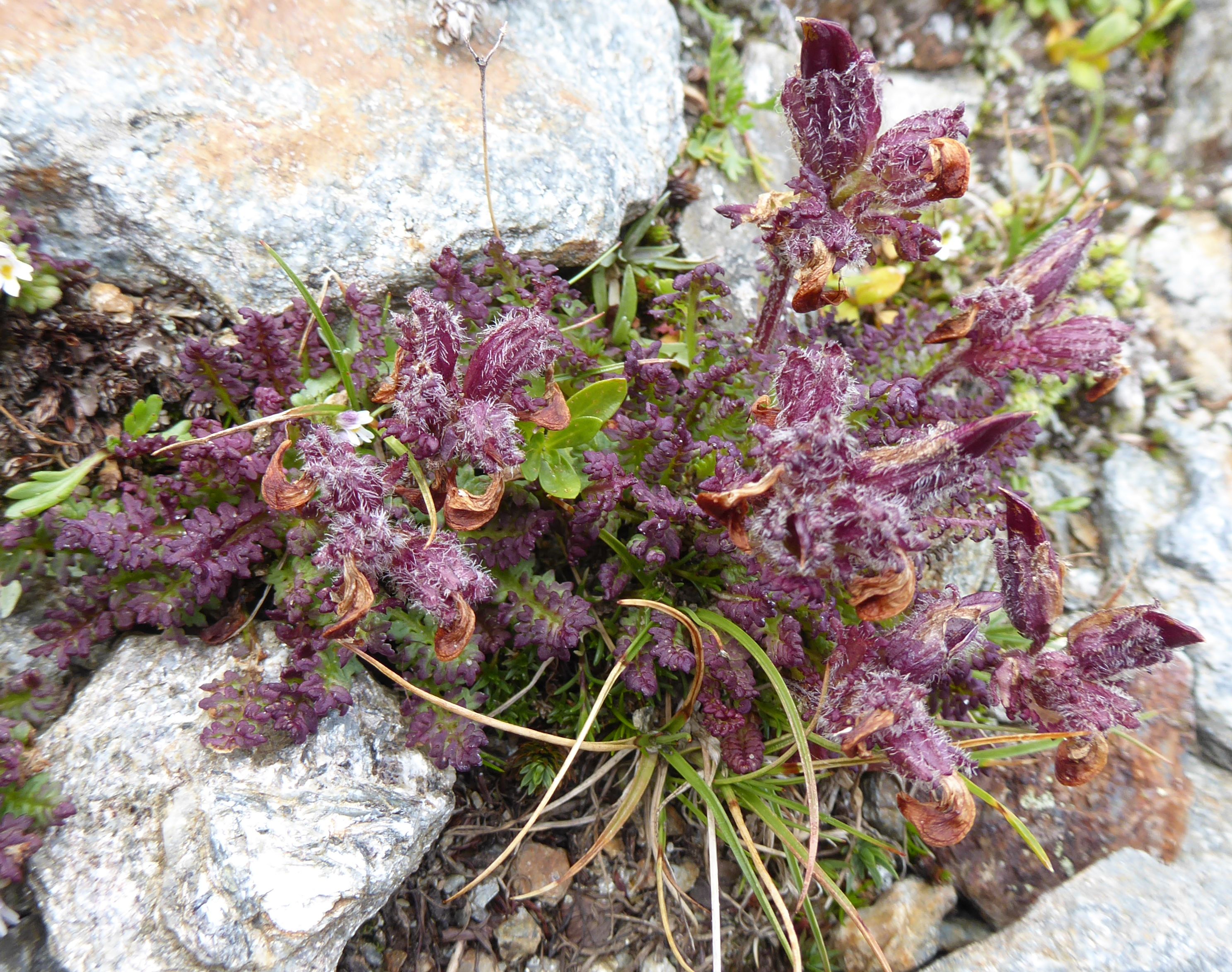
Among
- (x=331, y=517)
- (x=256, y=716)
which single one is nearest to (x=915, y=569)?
(x=331, y=517)

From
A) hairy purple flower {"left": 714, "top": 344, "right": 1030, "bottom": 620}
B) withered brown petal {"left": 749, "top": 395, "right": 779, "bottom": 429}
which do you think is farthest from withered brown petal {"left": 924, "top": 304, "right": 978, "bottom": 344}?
withered brown petal {"left": 749, "top": 395, "right": 779, "bottom": 429}

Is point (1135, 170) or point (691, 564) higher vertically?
point (1135, 170)

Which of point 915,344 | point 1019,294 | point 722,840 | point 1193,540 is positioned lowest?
point 722,840

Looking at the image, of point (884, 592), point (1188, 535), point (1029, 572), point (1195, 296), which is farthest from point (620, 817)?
point (1195, 296)

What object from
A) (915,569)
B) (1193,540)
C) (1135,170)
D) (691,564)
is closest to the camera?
(915,569)

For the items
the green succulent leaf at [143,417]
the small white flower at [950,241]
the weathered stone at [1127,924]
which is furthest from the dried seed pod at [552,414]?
the small white flower at [950,241]

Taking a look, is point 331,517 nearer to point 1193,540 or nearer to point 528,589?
point 528,589
